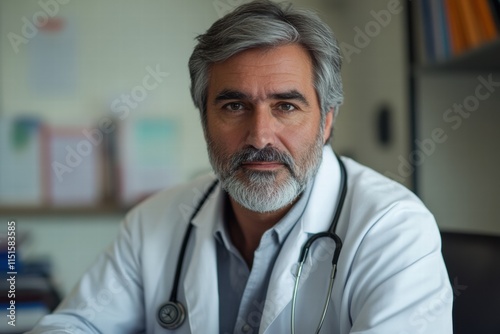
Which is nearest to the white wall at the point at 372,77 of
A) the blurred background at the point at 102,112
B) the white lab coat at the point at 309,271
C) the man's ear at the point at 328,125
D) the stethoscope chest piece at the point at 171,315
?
the blurred background at the point at 102,112

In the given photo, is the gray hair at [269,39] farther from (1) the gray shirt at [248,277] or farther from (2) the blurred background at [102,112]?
(2) the blurred background at [102,112]

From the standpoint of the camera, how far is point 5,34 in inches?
90.9

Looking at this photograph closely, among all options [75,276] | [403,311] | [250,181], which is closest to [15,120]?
[75,276]

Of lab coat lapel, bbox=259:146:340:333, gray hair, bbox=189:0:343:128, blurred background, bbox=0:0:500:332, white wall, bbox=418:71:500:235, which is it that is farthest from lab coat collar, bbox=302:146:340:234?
blurred background, bbox=0:0:500:332

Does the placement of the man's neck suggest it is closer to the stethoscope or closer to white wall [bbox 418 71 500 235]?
the stethoscope

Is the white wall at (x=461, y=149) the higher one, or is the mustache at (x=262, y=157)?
the mustache at (x=262, y=157)

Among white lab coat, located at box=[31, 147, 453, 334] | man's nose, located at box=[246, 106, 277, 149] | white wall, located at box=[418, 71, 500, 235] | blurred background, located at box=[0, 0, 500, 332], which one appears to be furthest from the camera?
blurred background, located at box=[0, 0, 500, 332]

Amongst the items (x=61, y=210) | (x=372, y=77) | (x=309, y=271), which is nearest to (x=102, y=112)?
(x=61, y=210)

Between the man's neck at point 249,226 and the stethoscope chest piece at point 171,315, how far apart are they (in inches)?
6.8

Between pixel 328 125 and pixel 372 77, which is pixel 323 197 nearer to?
pixel 328 125

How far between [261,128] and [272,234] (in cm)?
23

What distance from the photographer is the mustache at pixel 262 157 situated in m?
1.03

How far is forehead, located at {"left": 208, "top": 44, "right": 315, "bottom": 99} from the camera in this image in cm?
103

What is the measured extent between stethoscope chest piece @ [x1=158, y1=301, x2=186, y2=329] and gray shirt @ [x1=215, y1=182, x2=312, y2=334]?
82mm
